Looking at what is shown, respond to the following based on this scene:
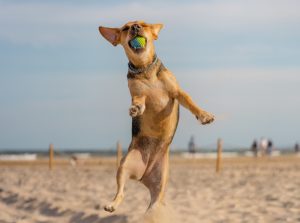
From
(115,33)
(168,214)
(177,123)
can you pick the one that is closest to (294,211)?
(168,214)

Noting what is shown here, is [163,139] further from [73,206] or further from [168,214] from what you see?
[73,206]

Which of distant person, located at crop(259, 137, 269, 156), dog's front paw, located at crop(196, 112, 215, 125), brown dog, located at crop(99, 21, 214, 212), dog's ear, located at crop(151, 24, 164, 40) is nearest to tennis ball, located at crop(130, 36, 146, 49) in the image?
brown dog, located at crop(99, 21, 214, 212)

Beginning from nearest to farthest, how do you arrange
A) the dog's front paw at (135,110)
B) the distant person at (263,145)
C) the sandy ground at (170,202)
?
1. the dog's front paw at (135,110)
2. the sandy ground at (170,202)
3. the distant person at (263,145)

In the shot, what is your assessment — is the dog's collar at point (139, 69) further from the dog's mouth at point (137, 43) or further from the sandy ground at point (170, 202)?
the sandy ground at point (170, 202)

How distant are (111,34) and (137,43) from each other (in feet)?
0.97

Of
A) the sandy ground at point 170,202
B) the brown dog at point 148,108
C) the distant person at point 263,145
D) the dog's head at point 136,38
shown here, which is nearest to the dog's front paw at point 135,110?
the brown dog at point 148,108

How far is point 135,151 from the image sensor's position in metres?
5.06

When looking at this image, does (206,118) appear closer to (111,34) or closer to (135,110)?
(135,110)

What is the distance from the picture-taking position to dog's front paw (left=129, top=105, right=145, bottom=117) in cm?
450

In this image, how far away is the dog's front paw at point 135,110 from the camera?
450cm

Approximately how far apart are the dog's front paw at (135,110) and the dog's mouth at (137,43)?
1.43 feet

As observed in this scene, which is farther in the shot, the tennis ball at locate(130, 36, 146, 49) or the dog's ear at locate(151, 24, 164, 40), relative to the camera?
the dog's ear at locate(151, 24, 164, 40)

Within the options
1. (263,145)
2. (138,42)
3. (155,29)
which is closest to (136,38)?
(138,42)

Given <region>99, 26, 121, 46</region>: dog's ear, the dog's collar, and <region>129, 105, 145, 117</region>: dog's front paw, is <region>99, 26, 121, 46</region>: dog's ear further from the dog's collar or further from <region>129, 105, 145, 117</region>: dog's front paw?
<region>129, 105, 145, 117</region>: dog's front paw
